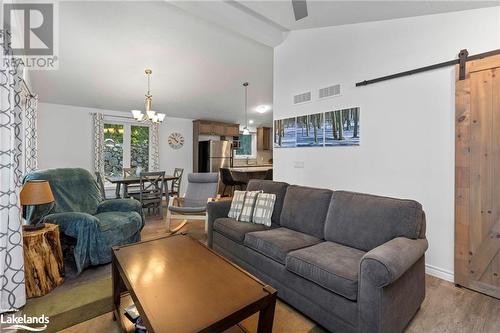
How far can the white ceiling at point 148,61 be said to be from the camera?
3.13 metres

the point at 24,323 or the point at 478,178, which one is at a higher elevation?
the point at 478,178

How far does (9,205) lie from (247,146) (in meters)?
7.25

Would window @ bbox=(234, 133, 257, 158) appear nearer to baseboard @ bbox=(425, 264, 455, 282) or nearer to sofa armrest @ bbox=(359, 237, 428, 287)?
baseboard @ bbox=(425, 264, 455, 282)

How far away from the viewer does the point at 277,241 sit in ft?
6.66

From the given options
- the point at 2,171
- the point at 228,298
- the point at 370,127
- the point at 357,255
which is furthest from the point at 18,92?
the point at 370,127

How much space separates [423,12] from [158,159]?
5.84 metres

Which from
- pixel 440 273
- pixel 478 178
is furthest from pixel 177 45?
pixel 440 273

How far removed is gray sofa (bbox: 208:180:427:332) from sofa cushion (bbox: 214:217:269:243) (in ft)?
0.03

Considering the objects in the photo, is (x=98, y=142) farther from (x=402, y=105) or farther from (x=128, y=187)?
(x=402, y=105)

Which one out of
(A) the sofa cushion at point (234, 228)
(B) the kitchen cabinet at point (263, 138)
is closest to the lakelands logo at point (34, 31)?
(A) the sofa cushion at point (234, 228)

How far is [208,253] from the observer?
69.7 inches

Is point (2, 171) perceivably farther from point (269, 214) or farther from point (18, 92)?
point (269, 214)

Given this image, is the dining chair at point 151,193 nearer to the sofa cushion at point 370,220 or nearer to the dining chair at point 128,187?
the dining chair at point 128,187

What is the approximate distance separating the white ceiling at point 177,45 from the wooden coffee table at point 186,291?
2.78 metres
